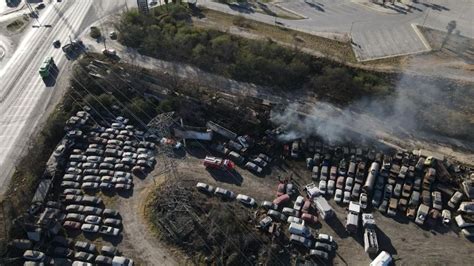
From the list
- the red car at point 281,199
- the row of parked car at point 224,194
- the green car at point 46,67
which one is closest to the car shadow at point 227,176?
the row of parked car at point 224,194

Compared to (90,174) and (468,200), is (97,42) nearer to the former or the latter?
(90,174)

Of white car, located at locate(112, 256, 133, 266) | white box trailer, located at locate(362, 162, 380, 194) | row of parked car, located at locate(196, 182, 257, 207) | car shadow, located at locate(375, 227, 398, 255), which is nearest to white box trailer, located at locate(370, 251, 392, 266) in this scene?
car shadow, located at locate(375, 227, 398, 255)

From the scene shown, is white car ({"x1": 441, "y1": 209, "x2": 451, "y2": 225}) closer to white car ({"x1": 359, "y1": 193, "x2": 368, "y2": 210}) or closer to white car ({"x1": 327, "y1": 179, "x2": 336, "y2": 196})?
white car ({"x1": 359, "y1": 193, "x2": 368, "y2": 210})

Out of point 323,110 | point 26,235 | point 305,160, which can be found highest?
point 323,110

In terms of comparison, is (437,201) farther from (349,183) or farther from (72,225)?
(72,225)

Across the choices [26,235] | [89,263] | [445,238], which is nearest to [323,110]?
[445,238]
